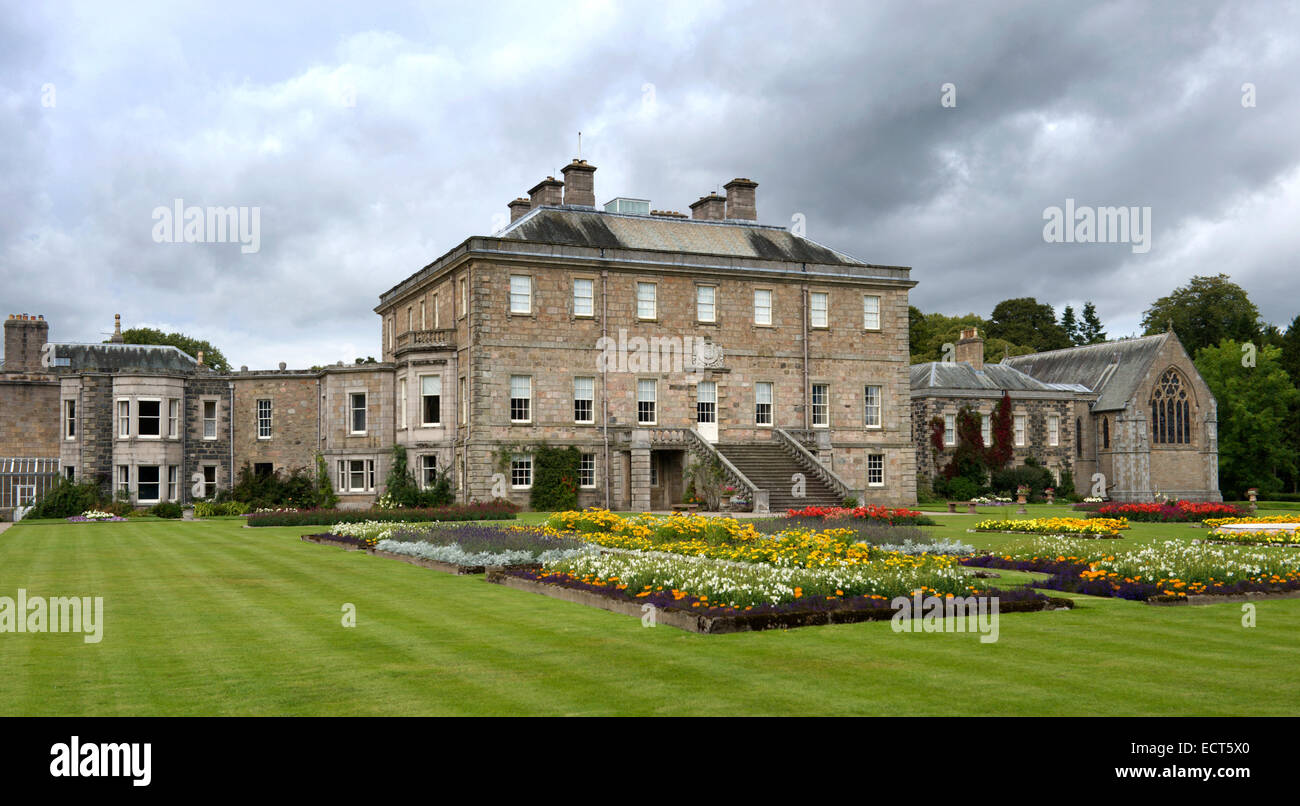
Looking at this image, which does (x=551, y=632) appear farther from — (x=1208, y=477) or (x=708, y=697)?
(x=1208, y=477)

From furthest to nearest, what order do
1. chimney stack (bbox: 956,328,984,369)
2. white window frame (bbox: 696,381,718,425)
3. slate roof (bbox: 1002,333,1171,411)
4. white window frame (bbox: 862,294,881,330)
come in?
chimney stack (bbox: 956,328,984,369)
slate roof (bbox: 1002,333,1171,411)
white window frame (bbox: 862,294,881,330)
white window frame (bbox: 696,381,718,425)

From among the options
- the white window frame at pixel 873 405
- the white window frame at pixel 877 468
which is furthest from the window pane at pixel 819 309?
the white window frame at pixel 877 468

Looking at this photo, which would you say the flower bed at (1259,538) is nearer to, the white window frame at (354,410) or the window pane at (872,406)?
the window pane at (872,406)

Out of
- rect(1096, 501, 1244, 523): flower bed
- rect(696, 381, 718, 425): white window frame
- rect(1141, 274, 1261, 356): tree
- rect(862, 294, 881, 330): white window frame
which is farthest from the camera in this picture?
rect(1141, 274, 1261, 356): tree

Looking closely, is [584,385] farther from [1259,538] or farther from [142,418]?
[1259,538]

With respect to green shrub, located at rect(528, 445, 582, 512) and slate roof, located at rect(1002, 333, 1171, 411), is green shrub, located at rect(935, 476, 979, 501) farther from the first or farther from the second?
green shrub, located at rect(528, 445, 582, 512)

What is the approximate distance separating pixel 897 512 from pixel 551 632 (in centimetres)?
2070

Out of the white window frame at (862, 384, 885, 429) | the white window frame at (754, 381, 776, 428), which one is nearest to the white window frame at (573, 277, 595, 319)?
the white window frame at (754, 381, 776, 428)

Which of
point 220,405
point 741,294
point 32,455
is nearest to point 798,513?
point 741,294

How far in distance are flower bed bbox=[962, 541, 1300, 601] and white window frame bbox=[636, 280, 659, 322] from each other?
27.1 m

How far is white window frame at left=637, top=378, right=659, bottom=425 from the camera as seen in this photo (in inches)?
1742

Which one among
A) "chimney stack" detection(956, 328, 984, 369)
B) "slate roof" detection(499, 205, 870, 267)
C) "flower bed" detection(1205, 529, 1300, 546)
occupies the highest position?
"slate roof" detection(499, 205, 870, 267)

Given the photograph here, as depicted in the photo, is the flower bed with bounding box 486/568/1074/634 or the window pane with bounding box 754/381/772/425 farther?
the window pane with bounding box 754/381/772/425

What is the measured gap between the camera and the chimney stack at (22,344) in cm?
5656
